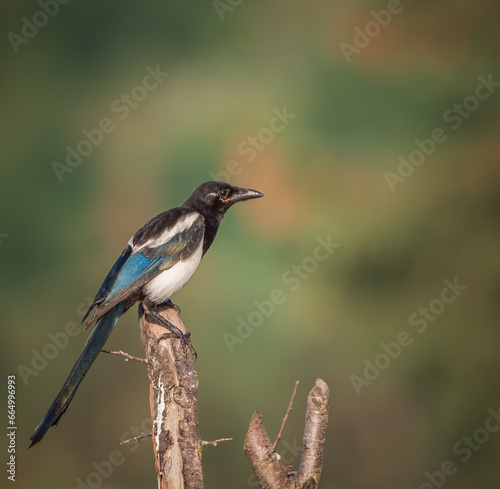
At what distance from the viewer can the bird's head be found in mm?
3143

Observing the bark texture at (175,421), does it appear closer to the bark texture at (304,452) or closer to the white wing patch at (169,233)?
the bark texture at (304,452)

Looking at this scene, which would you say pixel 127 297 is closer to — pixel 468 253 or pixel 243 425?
pixel 243 425

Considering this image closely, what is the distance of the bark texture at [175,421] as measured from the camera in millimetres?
2188

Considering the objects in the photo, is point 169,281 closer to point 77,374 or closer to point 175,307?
point 175,307

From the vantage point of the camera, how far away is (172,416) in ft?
7.34

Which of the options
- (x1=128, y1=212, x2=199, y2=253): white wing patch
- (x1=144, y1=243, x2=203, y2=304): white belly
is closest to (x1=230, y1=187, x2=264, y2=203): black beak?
(x1=128, y1=212, x2=199, y2=253): white wing patch

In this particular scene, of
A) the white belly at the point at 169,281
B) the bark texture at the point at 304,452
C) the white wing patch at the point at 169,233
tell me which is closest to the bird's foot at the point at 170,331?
the white belly at the point at 169,281

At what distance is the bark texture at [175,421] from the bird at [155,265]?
0.16 m

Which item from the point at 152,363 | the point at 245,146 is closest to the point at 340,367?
the point at 245,146

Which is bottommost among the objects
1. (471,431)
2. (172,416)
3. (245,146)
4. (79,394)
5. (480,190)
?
(79,394)

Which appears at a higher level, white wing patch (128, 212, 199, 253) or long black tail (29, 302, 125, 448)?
white wing patch (128, 212, 199, 253)

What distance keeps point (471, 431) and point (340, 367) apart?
1045 millimetres
